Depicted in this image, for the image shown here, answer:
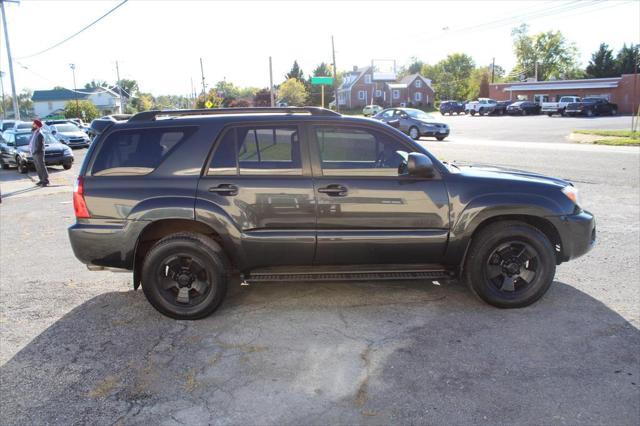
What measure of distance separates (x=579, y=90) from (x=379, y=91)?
137 ft

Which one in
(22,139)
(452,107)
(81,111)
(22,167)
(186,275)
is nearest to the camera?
(186,275)

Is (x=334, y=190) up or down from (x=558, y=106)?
down

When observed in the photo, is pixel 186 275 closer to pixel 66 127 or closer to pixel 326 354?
pixel 326 354

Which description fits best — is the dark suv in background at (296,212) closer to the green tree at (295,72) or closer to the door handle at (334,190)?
the door handle at (334,190)

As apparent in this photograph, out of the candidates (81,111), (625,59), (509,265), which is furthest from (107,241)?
(625,59)

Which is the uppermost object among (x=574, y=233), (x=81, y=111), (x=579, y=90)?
(x=81, y=111)

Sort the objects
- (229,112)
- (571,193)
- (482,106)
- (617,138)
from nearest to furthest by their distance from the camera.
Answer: (571,193) < (229,112) < (617,138) < (482,106)

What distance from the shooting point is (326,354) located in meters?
3.83

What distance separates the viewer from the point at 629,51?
66.8 meters

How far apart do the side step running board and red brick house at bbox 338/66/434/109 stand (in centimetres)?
9014

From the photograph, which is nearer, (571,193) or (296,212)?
(296,212)

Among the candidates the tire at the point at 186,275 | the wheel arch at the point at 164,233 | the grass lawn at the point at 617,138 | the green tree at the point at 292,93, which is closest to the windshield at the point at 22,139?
the wheel arch at the point at 164,233

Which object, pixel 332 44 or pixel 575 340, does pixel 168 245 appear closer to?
pixel 575 340

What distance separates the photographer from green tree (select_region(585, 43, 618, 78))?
68.0 metres
